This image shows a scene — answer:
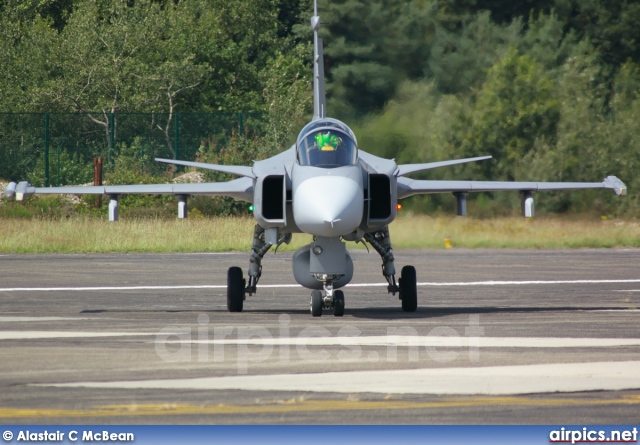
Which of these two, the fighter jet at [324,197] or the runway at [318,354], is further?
the fighter jet at [324,197]

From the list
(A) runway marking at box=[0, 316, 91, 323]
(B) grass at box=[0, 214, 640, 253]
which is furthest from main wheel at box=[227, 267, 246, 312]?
(B) grass at box=[0, 214, 640, 253]

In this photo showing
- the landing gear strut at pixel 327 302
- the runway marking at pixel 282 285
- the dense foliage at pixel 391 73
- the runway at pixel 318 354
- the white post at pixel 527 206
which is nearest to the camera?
the runway at pixel 318 354

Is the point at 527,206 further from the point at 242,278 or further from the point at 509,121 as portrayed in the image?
the point at 509,121

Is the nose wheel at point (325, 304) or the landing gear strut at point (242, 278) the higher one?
the landing gear strut at point (242, 278)

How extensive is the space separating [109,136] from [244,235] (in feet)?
33.7

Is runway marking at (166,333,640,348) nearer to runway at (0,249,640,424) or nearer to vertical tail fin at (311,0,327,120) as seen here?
runway at (0,249,640,424)

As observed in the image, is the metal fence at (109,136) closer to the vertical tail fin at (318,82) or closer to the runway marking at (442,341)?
the vertical tail fin at (318,82)

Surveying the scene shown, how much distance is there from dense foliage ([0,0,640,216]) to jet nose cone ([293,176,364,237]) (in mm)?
13692

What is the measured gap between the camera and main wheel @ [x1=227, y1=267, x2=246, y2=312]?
15203 millimetres

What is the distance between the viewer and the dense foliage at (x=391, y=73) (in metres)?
31.9

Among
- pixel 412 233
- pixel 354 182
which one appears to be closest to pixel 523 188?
pixel 354 182

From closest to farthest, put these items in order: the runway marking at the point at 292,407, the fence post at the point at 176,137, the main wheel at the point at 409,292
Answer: the runway marking at the point at 292,407 → the main wheel at the point at 409,292 → the fence post at the point at 176,137

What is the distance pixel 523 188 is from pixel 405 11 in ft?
78.0

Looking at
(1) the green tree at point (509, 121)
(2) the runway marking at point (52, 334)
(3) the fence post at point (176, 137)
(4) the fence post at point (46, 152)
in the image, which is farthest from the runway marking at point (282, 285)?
(3) the fence post at point (176, 137)
